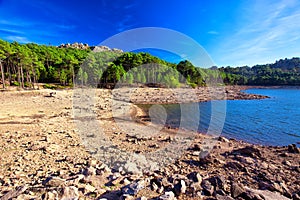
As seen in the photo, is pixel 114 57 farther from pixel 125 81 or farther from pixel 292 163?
pixel 292 163

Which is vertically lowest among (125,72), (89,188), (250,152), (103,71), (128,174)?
(250,152)

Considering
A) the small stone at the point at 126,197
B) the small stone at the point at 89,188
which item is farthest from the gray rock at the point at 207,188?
the small stone at the point at 89,188

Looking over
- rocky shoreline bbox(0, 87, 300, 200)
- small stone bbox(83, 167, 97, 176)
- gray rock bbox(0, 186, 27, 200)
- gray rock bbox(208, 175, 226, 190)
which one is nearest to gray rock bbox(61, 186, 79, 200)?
rocky shoreline bbox(0, 87, 300, 200)

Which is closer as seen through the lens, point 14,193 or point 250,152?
point 14,193

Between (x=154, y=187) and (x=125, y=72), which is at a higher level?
(x=125, y=72)

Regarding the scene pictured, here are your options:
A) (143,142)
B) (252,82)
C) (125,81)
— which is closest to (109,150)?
(143,142)

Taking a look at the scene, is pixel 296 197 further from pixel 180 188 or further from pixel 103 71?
pixel 103 71

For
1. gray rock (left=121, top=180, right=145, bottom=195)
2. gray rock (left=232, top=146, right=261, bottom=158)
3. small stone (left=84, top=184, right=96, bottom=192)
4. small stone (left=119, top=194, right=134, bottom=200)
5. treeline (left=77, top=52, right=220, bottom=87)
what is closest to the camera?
small stone (left=119, top=194, right=134, bottom=200)

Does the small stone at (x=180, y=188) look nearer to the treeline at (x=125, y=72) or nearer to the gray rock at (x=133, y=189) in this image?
the gray rock at (x=133, y=189)

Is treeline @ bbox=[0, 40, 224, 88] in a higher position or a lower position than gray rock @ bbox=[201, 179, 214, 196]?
higher

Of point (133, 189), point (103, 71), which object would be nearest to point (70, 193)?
point (133, 189)

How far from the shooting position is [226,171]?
7164mm

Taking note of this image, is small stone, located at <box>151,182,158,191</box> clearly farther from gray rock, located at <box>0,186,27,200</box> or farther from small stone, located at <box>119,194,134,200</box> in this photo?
gray rock, located at <box>0,186,27,200</box>

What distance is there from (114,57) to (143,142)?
2559 inches
